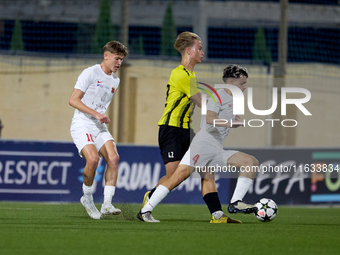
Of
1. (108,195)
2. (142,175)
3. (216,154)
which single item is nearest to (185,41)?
(216,154)

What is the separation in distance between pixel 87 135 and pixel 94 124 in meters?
0.18

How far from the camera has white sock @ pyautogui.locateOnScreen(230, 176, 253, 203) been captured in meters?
6.36

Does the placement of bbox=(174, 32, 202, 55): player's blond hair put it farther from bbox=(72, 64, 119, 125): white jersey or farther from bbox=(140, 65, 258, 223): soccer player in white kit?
bbox=(72, 64, 119, 125): white jersey

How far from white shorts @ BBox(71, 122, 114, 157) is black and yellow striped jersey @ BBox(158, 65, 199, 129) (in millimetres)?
743

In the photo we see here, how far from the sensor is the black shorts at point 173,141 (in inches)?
251

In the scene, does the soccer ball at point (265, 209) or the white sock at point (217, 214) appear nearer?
the white sock at point (217, 214)

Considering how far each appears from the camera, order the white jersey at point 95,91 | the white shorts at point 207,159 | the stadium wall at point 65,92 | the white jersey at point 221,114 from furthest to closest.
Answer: the stadium wall at point 65,92
the white jersey at point 95,91
the white jersey at point 221,114
the white shorts at point 207,159

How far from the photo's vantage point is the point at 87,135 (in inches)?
260

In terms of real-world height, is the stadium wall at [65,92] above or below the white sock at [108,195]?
above

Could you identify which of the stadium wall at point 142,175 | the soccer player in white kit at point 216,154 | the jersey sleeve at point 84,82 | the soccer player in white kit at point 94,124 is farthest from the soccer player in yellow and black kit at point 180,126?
the stadium wall at point 142,175

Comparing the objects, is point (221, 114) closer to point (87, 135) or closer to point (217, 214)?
point (217, 214)

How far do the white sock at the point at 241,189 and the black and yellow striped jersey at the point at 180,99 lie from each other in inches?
32.7

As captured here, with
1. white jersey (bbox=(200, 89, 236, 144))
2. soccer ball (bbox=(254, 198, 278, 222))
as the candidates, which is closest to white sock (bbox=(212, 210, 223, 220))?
soccer ball (bbox=(254, 198, 278, 222))

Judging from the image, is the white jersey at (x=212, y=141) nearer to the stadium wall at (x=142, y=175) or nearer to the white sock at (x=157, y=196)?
the white sock at (x=157, y=196)
